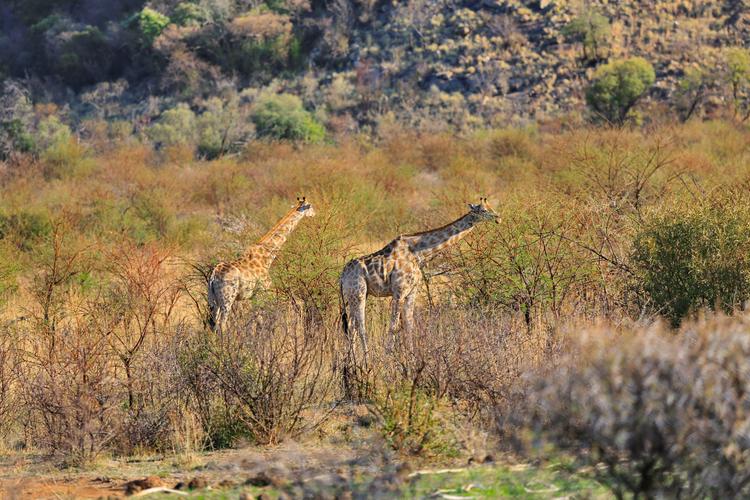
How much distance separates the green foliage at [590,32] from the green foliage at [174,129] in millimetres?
13677

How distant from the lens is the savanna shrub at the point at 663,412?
5.09 meters

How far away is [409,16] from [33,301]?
3112 cm

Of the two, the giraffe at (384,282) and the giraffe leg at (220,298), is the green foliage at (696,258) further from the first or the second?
the giraffe leg at (220,298)

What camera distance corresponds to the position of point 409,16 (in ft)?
147

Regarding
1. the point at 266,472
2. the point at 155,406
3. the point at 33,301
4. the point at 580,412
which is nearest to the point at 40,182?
the point at 33,301

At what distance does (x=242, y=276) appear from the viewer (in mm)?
11984

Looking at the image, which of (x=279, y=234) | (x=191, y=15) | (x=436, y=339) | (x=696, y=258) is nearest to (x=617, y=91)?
(x=191, y=15)

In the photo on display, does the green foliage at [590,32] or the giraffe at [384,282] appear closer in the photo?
the giraffe at [384,282]

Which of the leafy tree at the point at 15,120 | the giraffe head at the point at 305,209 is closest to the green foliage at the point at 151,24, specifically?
the leafy tree at the point at 15,120

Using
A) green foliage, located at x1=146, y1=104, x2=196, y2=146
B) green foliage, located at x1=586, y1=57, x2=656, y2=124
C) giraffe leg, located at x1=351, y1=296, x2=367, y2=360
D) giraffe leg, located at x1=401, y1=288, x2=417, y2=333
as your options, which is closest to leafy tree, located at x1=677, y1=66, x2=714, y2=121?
green foliage, located at x1=586, y1=57, x2=656, y2=124

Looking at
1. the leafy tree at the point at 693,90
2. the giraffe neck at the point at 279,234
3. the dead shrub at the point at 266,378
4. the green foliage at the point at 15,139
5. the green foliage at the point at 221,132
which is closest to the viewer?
the dead shrub at the point at 266,378

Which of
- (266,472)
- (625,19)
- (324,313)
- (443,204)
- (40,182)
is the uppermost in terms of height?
(625,19)

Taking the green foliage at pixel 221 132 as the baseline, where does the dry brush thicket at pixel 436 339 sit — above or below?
below

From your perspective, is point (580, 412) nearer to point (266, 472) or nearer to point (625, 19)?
point (266, 472)
